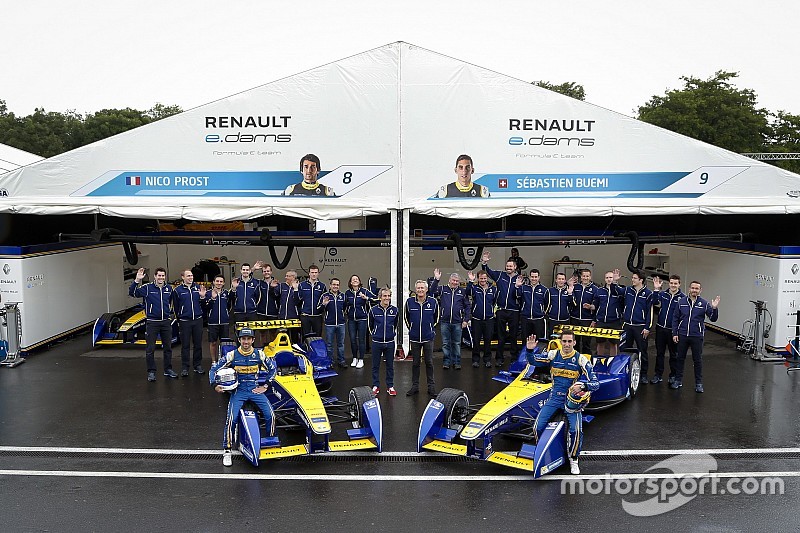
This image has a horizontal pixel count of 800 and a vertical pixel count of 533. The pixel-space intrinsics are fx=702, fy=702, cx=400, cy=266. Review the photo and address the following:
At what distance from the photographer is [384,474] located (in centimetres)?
842

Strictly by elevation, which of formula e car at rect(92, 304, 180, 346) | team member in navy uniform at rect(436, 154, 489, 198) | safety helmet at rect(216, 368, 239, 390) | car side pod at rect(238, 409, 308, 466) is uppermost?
team member in navy uniform at rect(436, 154, 489, 198)

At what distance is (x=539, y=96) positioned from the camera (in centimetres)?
1462

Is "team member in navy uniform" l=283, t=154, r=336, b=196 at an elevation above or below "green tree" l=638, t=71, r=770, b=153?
below

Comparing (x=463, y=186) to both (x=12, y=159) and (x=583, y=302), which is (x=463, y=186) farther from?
(x=12, y=159)

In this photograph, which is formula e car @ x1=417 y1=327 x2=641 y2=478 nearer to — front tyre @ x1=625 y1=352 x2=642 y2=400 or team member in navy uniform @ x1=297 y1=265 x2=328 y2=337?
front tyre @ x1=625 y1=352 x2=642 y2=400

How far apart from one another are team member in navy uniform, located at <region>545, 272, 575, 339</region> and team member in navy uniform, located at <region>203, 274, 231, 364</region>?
617cm

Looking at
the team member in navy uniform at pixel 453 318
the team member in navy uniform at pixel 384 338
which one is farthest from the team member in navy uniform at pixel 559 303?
the team member in navy uniform at pixel 384 338

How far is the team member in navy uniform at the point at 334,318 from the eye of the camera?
1387 cm

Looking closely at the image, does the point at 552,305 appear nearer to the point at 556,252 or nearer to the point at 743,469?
the point at 743,469

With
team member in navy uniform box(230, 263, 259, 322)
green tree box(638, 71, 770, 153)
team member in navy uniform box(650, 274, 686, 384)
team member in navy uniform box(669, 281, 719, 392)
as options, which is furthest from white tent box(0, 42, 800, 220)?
green tree box(638, 71, 770, 153)

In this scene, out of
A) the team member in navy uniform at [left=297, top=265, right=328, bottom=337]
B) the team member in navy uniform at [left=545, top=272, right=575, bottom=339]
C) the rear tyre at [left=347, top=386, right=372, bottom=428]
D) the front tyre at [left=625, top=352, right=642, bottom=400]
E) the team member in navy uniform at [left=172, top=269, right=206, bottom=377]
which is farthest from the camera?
the team member in navy uniform at [left=297, top=265, right=328, bottom=337]

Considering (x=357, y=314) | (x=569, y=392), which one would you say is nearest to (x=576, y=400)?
(x=569, y=392)

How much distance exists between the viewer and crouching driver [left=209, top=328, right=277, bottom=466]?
8.64 m

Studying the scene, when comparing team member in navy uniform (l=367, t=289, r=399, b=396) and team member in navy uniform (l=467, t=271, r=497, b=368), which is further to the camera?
team member in navy uniform (l=467, t=271, r=497, b=368)
